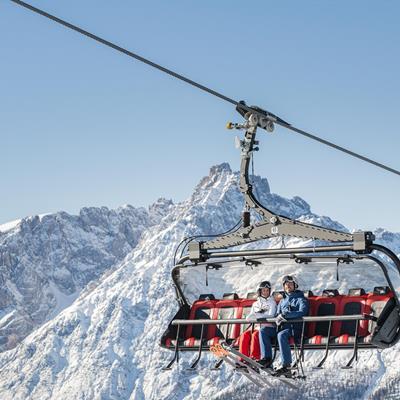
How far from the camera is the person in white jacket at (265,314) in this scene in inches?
917

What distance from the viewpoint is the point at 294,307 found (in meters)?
23.3

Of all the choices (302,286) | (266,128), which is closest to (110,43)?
(266,128)

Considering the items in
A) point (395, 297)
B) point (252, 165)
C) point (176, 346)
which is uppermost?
point (252, 165)

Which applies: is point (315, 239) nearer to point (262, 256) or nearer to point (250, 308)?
point (262, 256)

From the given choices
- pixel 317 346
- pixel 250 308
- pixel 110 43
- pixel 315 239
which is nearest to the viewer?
pixel 110 43

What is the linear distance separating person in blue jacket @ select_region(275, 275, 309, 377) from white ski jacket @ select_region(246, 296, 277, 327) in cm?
19

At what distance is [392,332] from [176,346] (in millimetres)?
5707

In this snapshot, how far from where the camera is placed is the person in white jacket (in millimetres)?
23281

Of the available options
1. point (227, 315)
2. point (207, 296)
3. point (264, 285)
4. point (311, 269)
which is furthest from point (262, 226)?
point (207, 296)

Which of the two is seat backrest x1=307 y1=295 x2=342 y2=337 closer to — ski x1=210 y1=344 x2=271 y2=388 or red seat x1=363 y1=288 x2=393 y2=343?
red seat x1=363 y1=288 x2=393 y2=343

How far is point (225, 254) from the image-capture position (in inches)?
921

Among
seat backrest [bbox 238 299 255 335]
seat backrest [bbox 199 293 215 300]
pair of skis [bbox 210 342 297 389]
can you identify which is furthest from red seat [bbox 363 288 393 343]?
seat backrest [bbox 199 293 215 300]

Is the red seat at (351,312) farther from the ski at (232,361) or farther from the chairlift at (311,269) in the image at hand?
the ski at (232,361)

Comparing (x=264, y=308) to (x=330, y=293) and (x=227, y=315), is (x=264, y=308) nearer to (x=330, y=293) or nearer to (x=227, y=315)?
(x=330, y=293)
